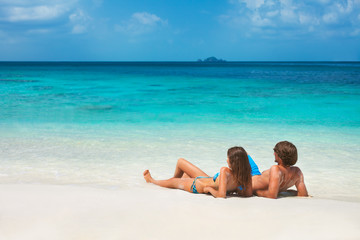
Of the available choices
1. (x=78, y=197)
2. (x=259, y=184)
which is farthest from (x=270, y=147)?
(x=78, y=197)

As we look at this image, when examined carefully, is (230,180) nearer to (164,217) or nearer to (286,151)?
(286,151)

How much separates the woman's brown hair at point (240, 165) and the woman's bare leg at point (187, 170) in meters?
0.60

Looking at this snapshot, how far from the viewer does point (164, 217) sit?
10.4 ft

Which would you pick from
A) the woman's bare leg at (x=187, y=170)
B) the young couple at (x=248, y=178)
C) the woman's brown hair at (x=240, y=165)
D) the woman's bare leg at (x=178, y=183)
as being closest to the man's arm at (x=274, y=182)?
the young couple at (x=248, y=178)

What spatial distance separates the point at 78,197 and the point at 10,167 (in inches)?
101

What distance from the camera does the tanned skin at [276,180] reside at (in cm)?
391

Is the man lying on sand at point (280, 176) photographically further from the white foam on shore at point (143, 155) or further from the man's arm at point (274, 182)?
the white foam on shore at point (143, 155)

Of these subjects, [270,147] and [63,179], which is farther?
[270,147]

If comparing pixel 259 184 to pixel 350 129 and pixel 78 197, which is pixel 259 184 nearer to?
pixel 78 197

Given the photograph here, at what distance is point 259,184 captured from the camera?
4.09m

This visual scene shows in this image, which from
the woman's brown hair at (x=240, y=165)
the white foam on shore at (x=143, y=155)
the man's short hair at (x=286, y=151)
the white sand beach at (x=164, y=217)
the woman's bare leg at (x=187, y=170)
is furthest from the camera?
the white foam on shore at (x=143, y=155)

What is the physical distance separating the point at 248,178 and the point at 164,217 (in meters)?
1.15

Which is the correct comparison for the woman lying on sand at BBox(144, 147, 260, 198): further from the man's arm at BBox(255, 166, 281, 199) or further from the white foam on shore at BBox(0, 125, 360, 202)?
the white foam on shore at BBox(0, 125, 360, 202)

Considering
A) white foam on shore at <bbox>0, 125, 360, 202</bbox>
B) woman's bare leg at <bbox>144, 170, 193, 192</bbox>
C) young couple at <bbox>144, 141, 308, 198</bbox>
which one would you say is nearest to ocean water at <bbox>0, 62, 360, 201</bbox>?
white foam on shore at <bbox>0, 125, 360, 202</bbox>
